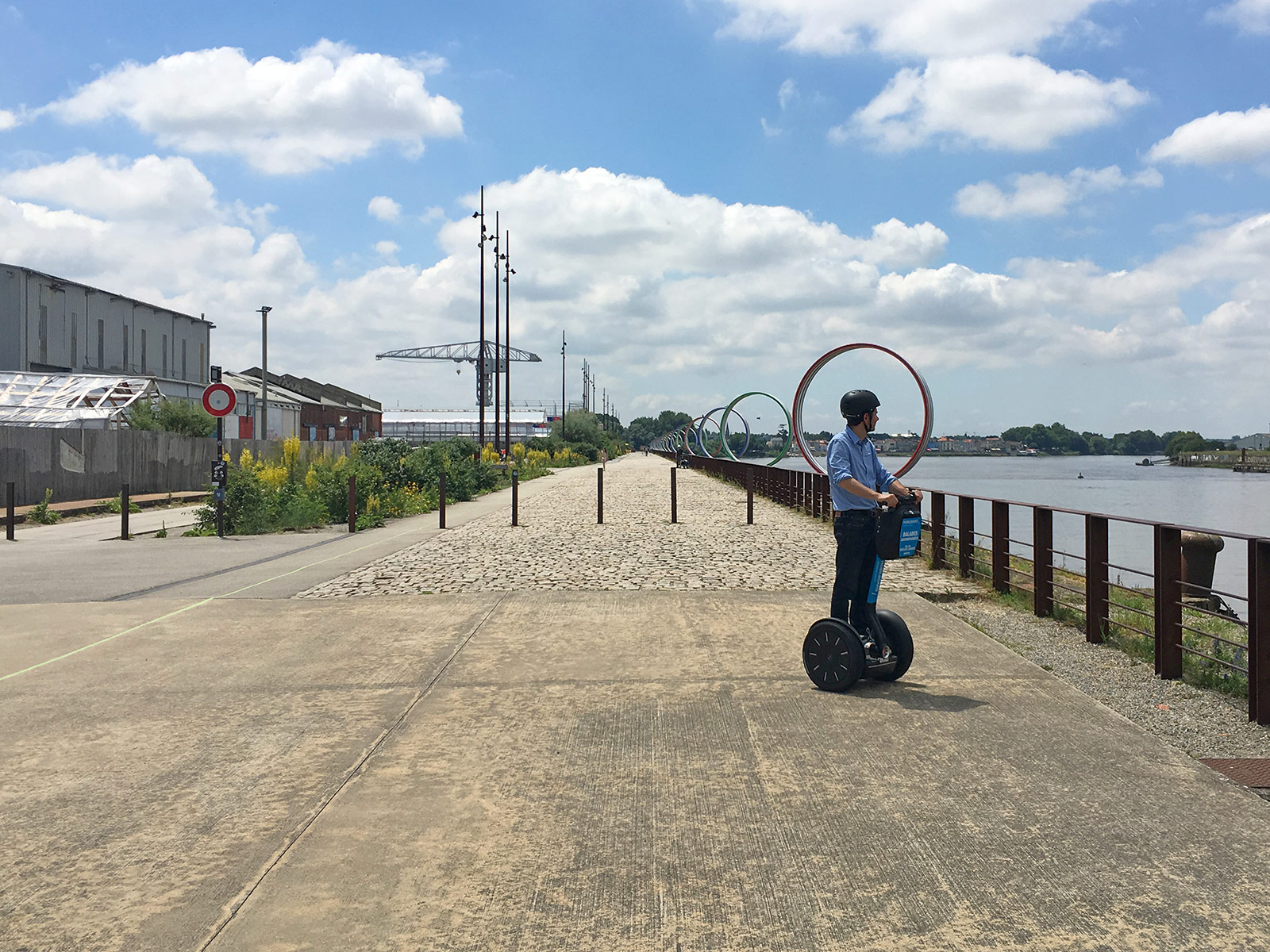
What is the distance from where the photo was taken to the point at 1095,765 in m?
4.72

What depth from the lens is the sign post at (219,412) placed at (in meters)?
17.2

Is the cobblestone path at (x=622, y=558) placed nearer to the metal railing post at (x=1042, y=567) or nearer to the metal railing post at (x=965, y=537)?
the metal railing post at (x=965, y=537)

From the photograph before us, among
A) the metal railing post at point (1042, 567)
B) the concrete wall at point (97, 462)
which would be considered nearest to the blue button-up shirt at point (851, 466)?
the metal railing post at point (1042, 567)

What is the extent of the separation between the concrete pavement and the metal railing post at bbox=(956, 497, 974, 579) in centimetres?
428

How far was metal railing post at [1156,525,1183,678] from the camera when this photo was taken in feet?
21.7

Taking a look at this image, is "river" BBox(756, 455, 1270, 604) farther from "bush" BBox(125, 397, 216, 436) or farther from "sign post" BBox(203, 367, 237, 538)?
"bush" BBox(125, 397, 216, 436)

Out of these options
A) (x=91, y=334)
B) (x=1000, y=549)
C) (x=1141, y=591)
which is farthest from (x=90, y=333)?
(x=1141, y=591)

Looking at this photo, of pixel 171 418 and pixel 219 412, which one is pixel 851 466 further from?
pixel 171 418

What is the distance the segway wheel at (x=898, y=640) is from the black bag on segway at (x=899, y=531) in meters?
0.58

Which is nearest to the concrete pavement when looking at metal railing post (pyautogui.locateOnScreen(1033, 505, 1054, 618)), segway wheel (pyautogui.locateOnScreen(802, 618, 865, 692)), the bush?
segway wheel (pyautogui.locateOnScreen(802, 618, 865, 692))

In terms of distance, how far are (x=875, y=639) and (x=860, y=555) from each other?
609 mm

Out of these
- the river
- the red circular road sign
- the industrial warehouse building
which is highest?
the industrial warehouse building

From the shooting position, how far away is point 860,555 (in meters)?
5.97

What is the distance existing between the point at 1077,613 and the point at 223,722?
7.46m
